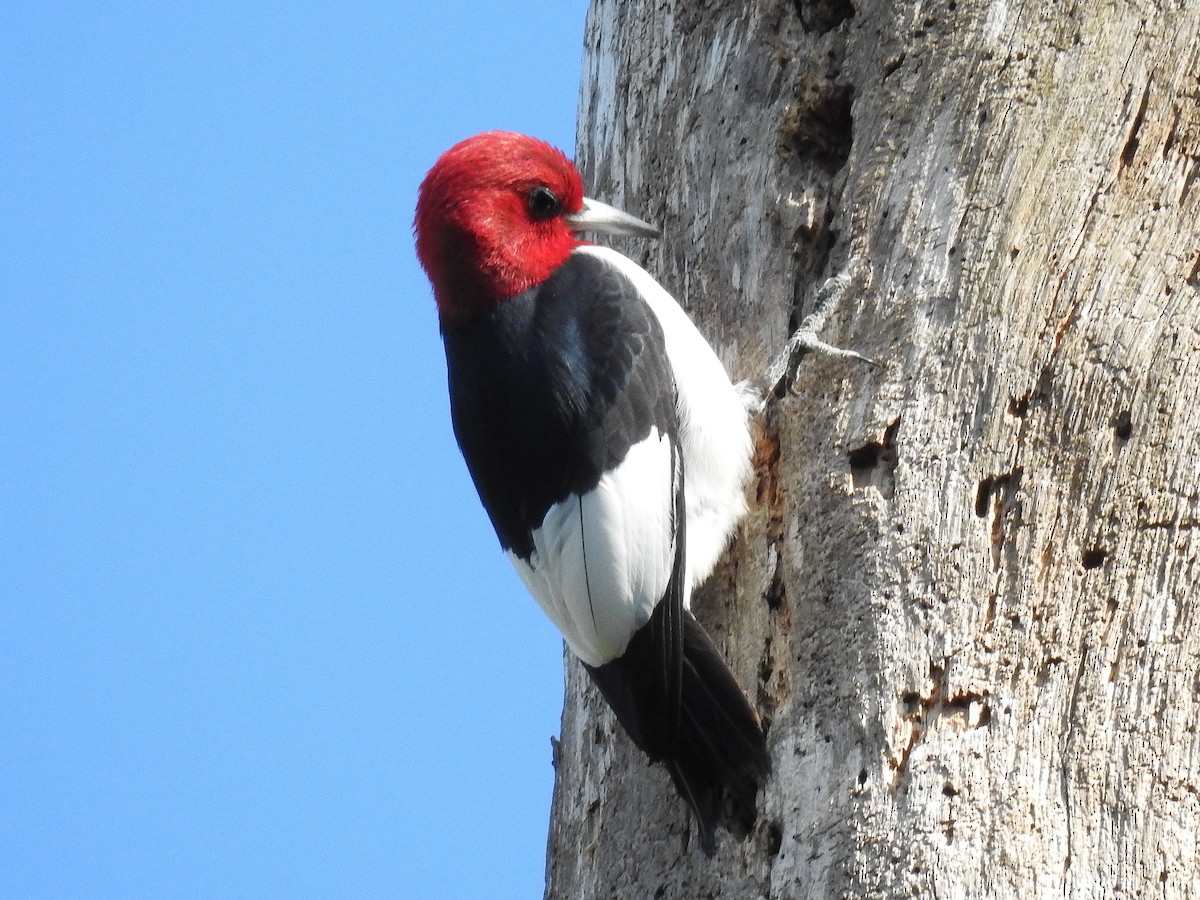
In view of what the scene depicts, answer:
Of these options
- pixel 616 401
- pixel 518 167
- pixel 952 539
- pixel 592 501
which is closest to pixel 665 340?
pixel 616 401

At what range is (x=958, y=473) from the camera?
2.79 meters

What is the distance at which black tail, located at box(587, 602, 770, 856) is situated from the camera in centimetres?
280

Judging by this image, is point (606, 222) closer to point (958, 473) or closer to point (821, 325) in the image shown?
point (821, 325)

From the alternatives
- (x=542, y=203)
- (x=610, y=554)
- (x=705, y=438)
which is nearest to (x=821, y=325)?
(x=705, y=438)

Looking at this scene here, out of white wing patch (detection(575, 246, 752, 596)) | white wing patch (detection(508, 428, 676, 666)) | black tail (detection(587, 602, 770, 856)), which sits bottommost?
black tail (detection(587, 602, 770, 856))

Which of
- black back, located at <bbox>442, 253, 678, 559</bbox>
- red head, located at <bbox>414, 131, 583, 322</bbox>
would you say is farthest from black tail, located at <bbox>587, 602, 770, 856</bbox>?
red head, located at <bbox>414, 131, 583, 322</bbox>

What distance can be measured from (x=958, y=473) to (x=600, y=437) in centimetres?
81

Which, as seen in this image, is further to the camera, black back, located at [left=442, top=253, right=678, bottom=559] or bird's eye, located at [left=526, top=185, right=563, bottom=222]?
bird's eye, located at [left=526, top=185, right=563, bottom=222]

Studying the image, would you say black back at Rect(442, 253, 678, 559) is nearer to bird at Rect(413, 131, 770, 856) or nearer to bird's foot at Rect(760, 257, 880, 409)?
bird at Rect(413, 131, 770, 856)

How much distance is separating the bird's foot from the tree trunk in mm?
29

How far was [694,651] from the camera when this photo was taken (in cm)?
295

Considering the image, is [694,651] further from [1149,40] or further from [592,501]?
[1149,40]

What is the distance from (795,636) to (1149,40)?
1.39 metres

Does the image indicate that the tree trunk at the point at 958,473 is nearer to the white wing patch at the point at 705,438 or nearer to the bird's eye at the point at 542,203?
the white wing patch at the point at 705,438
